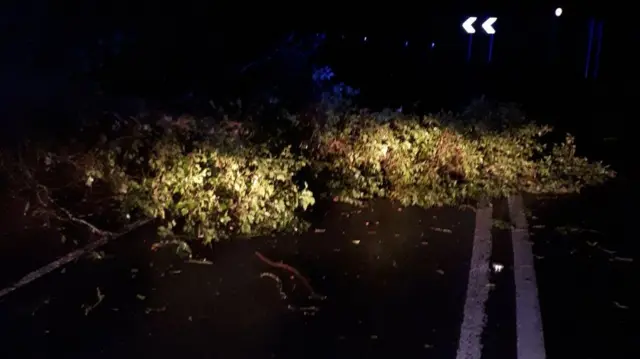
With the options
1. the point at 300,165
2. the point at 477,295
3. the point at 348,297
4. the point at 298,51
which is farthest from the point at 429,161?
the point at 348,297

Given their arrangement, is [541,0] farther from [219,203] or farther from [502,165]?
[219,203]

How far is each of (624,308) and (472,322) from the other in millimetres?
1299

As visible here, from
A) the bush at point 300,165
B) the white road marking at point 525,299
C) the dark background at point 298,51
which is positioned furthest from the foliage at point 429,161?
the dark background at point 298,51

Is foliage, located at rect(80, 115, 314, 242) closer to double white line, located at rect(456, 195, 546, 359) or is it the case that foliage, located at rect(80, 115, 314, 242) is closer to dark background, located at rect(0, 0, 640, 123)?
dark background, located at rect(0, 0, 640, 123)

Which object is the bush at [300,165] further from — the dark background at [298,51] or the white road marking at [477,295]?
the white road marking at [477,295]

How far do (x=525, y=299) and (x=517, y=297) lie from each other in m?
0.07

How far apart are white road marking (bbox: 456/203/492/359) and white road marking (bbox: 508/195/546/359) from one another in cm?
25

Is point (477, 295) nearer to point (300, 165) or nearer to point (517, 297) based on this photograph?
point (517, 297)

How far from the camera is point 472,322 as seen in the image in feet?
16.4

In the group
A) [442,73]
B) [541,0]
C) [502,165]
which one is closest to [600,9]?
[541,0]

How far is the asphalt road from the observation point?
4.62 metres

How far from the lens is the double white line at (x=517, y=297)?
4.60 meters

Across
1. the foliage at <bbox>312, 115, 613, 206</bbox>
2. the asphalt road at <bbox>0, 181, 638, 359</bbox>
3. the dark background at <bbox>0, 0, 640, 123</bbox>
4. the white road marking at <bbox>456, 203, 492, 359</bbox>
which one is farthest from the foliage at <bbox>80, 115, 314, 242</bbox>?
the white road marking at <bbox>456, 203, 492, 359</bbox>

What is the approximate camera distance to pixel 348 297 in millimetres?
5441
